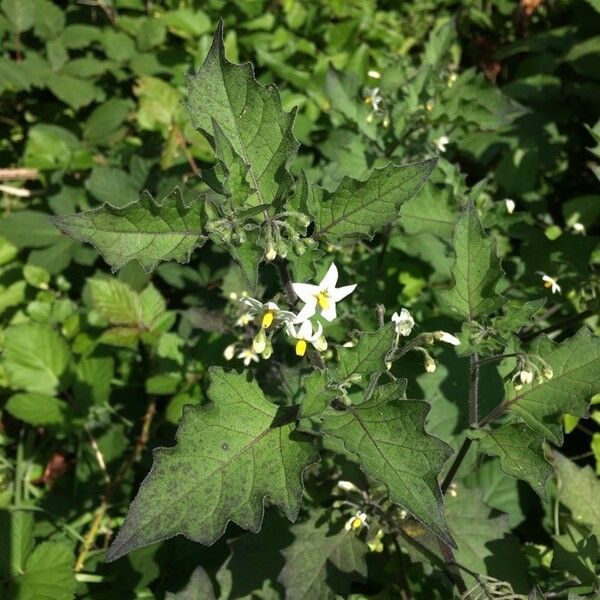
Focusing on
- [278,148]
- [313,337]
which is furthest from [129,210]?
[313,337]

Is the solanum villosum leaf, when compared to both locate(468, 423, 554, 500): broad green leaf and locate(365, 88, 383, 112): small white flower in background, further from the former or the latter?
locate(365, 88, 383, 112): small white flower in background

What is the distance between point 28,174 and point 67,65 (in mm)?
654

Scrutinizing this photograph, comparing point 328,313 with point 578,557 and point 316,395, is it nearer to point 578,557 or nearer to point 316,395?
point 316,395

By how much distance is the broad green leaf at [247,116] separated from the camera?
1.50 metres

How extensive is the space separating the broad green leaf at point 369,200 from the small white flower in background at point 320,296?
0.11 metres

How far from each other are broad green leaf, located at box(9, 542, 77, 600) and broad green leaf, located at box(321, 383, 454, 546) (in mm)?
1324

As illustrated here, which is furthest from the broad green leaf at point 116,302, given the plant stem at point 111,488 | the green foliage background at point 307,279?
the plant stem at point 111,488

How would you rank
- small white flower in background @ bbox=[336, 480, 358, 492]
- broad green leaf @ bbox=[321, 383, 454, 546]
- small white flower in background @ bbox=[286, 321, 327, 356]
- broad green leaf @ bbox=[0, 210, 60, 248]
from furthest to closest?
broad green leaf @ bbox=[0, 210, 60, 248] → small white flower in background @ bbox=[336, 480, 358, 492] → small white flower in background @ bbox=[286, 321, 327, 356] → broad green leaf @ bbox=[321, 383, 454, 546]

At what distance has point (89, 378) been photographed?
2818mm

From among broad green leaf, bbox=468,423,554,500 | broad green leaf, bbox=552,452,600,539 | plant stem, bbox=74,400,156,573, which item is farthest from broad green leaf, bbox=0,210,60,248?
broad green leaf, bbox=552,452,600,539

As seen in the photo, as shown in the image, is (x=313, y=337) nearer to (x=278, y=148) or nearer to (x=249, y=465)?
(x=249, y=465)

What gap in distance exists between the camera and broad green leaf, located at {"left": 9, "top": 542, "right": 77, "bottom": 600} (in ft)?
7.20

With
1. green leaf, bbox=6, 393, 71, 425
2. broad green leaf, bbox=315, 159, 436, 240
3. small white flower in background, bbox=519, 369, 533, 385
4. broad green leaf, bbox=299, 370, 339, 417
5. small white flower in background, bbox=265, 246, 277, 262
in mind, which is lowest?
green leaf, bbox=6, 393, 71, 425

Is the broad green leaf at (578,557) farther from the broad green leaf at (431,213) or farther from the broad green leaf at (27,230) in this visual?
the broad green leaf at (27,230)
